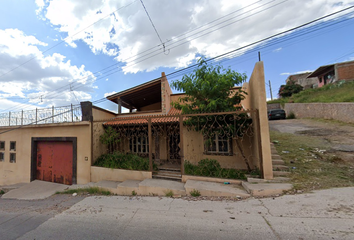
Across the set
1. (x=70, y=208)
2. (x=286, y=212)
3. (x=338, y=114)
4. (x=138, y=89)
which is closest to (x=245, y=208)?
(x=286, y=212)

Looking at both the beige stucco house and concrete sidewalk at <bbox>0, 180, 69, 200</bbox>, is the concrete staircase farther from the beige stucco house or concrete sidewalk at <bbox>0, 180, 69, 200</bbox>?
concrete sidewalk at <bbox>0, 180, 69, 200</bbox>

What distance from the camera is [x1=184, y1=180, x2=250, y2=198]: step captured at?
3.99m

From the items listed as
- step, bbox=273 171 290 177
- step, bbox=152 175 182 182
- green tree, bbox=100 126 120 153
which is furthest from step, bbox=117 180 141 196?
step, bbox=273 171 290 177

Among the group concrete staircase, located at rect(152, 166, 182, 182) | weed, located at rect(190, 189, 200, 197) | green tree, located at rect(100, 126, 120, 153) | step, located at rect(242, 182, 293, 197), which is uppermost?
green tree, located at rect(100, 126, 120, 153)

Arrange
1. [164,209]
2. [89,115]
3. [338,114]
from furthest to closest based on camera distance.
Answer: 1. [338,114]
2. [89,115]
3. [164,209]

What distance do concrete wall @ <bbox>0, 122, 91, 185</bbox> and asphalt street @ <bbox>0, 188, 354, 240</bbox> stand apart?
307cm

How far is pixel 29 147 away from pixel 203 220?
34.9ft

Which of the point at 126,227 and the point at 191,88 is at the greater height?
the point at 191,88

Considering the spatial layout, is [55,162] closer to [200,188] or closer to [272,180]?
[200,188]

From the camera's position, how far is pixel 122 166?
6.57 metres

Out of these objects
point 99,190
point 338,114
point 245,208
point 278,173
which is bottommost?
point 99,190

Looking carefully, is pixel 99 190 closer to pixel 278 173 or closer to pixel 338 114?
pixel 278 173

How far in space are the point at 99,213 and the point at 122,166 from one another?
3002 millimetres

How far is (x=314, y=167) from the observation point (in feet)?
15.6
